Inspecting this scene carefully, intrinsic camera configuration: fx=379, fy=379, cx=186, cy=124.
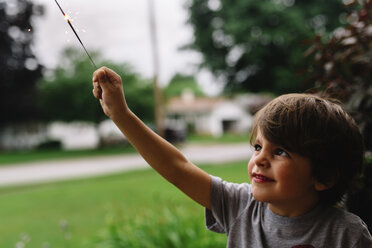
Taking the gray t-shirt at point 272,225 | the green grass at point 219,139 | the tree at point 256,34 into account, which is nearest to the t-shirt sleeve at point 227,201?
the gray t-shirt at point 272,225

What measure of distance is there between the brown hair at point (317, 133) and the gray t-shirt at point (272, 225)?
12 centimetres

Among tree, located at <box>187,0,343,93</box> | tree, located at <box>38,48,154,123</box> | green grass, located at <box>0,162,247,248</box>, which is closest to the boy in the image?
green grass, located at <box>0,162,247,248</box>

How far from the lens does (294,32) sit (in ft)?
46.3

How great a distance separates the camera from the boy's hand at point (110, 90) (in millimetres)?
1030

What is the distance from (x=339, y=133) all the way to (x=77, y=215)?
5.11 m

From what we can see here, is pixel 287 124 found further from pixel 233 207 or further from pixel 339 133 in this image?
pixel 233 207

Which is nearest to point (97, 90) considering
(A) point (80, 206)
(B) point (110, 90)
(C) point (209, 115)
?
(B) point (110, 90)

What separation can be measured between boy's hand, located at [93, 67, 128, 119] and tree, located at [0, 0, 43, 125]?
0.23m

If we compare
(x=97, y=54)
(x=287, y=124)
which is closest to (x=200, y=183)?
(x=287, y=124)

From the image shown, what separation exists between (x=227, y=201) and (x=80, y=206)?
5.45 m

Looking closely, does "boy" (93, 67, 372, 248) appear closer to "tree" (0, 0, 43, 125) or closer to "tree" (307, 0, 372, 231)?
"tree" (0, 0, 43, 125)

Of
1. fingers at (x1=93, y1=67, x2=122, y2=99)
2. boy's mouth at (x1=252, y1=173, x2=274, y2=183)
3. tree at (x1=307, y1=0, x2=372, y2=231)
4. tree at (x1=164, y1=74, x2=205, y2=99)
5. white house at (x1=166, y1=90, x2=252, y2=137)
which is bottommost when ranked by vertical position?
white house at (x1=166, y1=90, x2=252, y2=137)

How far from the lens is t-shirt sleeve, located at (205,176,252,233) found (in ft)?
3.95

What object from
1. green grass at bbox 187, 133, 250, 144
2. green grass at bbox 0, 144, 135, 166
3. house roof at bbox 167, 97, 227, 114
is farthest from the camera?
house roof at bbox 167, 97, 227, 114
